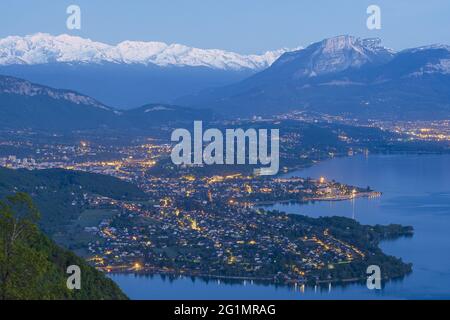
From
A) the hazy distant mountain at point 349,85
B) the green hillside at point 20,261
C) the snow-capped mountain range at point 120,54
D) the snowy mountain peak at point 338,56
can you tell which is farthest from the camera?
the snow-capped mountain range at point 120,54

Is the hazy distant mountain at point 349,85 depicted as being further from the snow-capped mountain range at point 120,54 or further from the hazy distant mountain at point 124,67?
the snow-capped mountain range at point 120,54

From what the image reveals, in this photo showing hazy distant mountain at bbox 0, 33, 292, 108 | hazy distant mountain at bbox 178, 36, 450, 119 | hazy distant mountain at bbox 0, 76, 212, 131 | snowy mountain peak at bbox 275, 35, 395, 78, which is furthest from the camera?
hazy distant mountain at bbox 0, 33, 292, 108

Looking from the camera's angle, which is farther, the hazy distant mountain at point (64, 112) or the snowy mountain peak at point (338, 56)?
the snowy mountain peak at point (338, 56)

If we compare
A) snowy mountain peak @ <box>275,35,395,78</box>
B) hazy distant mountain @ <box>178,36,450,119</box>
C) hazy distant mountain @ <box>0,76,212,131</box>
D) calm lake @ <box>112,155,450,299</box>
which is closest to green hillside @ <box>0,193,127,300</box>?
calm lake @ <box>112,155,450,299</box>

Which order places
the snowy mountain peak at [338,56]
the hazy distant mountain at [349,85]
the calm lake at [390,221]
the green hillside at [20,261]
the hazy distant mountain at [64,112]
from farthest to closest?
the snowy mountain peak at [338,56] < the hazy distant mountain at [349,85] < the hazy distant mountain at [64,112] < the calm lake at [390,221] < the green hillside at [20,261]

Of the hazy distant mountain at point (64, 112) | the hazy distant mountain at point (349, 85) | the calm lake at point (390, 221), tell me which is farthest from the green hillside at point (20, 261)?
the hazy distant mountain at point (349, 85)

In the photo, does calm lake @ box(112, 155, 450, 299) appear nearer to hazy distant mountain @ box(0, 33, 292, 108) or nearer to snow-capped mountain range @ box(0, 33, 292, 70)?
hazy distant mountain @ box(0, 33, 292, 108)

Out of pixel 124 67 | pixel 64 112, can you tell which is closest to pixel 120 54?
pixel 124 67
